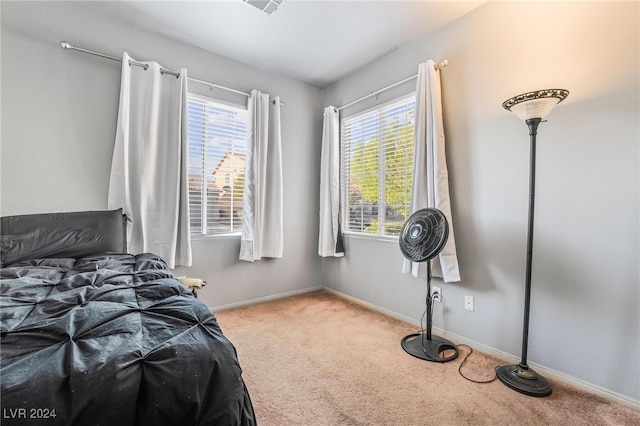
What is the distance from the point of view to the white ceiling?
88.6 inches

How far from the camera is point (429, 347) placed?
2.16 metres

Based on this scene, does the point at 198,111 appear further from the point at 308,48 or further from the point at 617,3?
the point at 617,3

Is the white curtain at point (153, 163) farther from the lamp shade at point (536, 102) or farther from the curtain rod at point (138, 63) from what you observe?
the lamp shade at point (536, 102)

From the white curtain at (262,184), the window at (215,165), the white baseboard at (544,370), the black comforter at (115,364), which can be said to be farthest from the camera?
the white curtain at (262,184)

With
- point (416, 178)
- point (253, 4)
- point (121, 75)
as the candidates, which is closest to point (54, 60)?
point (121, 75)

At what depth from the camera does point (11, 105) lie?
2.05m

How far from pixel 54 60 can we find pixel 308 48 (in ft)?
6.91

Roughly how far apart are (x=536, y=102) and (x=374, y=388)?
1.94m

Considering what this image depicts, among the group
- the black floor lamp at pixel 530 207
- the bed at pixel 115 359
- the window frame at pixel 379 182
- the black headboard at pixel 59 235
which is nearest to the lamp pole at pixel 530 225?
the black floor lamp at pixel 530 207

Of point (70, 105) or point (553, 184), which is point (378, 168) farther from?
point (70, 105)

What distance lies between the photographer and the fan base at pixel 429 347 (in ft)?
6.73

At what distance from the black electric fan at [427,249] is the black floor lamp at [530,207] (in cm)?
39

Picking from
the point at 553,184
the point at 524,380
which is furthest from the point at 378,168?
the point at 524,380

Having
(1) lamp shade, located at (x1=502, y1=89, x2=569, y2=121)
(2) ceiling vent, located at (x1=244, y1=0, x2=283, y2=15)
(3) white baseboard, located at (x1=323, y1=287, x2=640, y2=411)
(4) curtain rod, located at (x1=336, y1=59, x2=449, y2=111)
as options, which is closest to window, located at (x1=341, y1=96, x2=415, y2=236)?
(4) curtain rod, located at (x1=336, y1=59, x2=449, y2=111)
